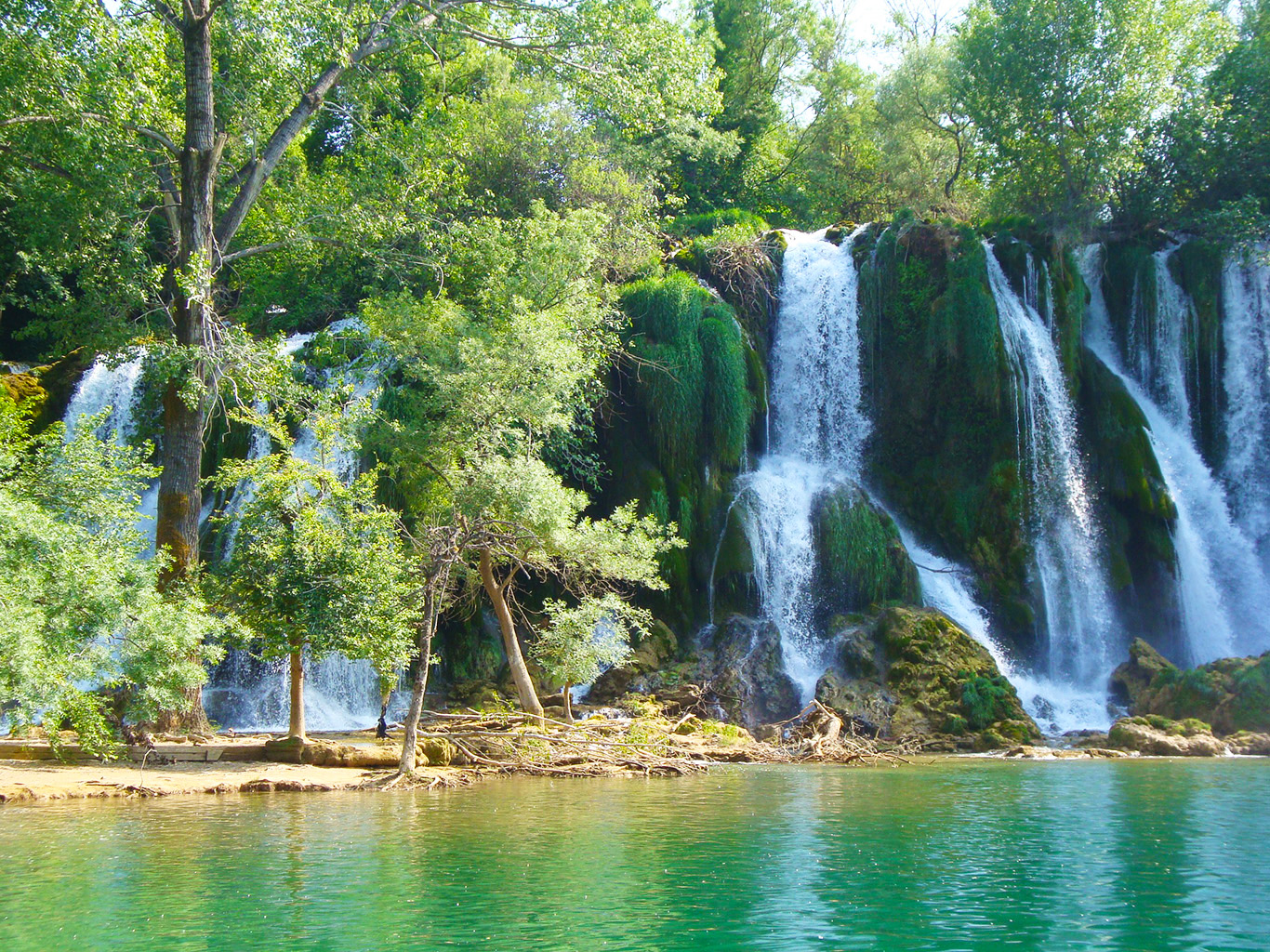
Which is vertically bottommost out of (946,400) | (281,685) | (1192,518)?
(281,685)

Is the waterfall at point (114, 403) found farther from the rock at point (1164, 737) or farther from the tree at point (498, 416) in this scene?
the rock at point (1164, 737)

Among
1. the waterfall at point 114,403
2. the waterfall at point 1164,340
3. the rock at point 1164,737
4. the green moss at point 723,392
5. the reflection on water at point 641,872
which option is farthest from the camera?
the waterfall at point 1164,340

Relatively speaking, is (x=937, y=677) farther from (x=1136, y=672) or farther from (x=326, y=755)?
(x=326, y=755)

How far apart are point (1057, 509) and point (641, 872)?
779 inches

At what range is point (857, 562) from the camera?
77.2 feet

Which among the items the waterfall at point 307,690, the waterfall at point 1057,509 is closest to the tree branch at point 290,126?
the waterfall at point 307,690

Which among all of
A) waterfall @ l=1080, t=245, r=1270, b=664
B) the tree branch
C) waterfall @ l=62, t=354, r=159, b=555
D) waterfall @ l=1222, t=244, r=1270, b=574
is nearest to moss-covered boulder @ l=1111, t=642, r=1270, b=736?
waterfall @ l=1080, t=245, r=1270, b=664

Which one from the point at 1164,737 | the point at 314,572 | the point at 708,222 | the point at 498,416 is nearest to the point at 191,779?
the point at 314,572

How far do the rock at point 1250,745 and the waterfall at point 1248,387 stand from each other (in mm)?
7969

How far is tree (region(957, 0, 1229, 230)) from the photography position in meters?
29.4

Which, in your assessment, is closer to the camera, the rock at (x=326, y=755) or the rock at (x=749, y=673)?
the rock at (x=326, y=755)

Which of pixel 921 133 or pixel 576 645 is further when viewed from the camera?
pixel 921 133

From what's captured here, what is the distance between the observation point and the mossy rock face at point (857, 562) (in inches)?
922

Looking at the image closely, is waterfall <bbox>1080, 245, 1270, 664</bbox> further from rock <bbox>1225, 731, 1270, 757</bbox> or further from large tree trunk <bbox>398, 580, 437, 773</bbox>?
large tree trunk <bbox>398, 580, 437, 773</bbox>
